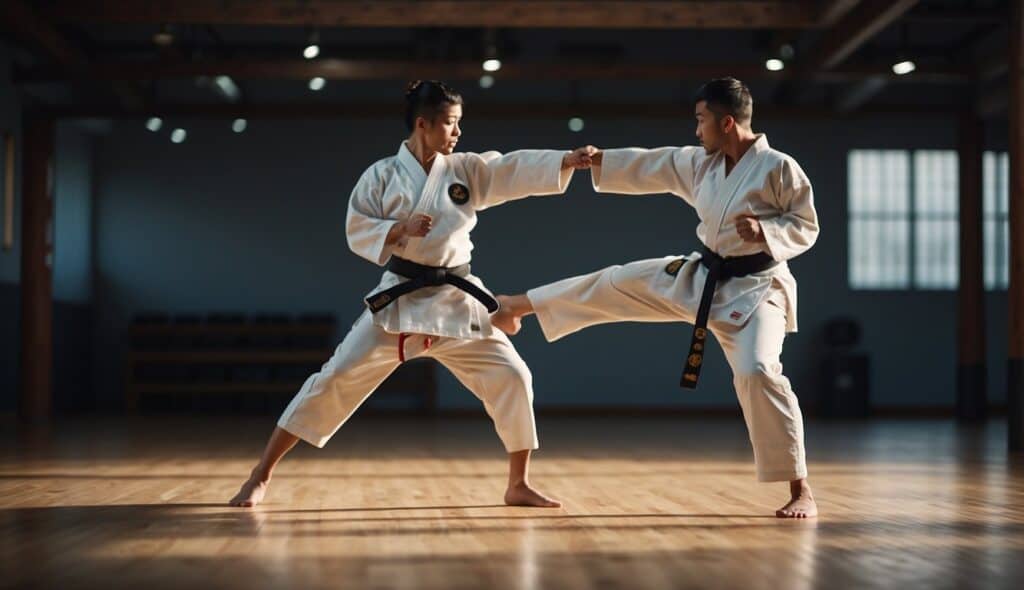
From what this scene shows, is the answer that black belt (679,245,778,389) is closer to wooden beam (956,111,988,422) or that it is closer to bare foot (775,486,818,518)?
bare foot (775,486,818,518)

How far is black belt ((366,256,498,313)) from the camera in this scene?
3482 mm

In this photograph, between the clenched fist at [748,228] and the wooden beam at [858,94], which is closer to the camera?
the clenched fist at [748,228]

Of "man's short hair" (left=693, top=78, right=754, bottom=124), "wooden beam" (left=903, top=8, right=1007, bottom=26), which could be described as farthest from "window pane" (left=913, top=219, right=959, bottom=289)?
"man's short hair" (left=693, top=78, right=754, bottom=124)

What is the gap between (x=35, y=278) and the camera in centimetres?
930

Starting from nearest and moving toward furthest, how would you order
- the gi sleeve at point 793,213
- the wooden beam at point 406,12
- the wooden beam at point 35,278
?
the gi sleeve at point 793,213 < the wooden beam at point 406,12 < the wooden beam at point 35,278

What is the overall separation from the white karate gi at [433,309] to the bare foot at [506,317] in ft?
0.12

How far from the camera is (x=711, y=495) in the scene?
402 cm

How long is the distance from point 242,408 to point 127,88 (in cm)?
291

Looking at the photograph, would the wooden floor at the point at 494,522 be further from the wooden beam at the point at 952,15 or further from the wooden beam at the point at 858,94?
the wooden beam at the point at 858,94

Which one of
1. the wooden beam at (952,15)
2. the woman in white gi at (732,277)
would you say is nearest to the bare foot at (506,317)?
the woman in white gi at (732,277)

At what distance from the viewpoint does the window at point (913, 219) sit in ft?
36.4

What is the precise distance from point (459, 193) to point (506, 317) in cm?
39

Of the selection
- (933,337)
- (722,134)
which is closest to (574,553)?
(722,134)

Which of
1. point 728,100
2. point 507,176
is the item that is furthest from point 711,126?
point 507,176
